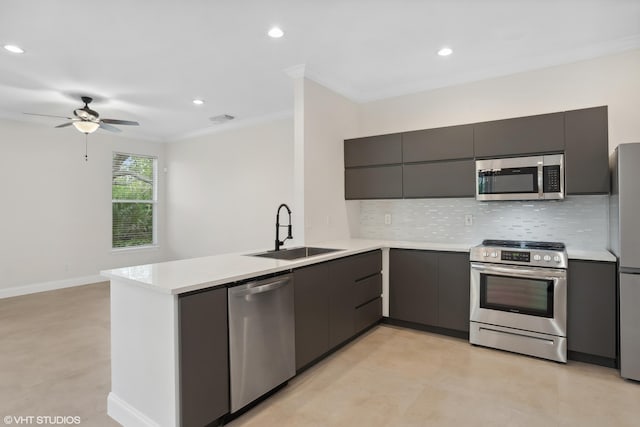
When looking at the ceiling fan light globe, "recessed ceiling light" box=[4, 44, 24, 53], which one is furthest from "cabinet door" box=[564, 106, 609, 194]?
the ceiling fan light globe

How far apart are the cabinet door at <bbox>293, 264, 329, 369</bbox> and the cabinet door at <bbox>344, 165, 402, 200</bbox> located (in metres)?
1.45

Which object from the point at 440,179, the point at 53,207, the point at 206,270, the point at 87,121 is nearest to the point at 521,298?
the point at 440,179

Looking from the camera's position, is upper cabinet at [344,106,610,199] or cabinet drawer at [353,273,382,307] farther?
cabinet drawer at [353,273,382,307]

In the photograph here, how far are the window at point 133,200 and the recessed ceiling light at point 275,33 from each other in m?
4.93

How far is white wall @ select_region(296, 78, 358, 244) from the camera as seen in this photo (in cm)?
361

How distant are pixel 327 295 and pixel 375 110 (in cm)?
258

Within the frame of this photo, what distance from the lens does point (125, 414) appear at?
206cm

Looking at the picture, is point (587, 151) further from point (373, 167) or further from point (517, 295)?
point (373, 167)

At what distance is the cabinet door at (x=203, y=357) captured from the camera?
179 centimetres

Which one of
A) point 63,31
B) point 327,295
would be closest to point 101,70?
point 63,31

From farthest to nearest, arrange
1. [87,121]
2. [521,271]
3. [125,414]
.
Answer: [87,121], [521,271], [125,414]

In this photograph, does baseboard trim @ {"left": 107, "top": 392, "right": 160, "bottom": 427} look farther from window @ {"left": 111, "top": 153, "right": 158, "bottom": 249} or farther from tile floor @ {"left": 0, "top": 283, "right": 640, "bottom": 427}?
window @ {"left": 111, "top": 153, "right": 158, "bottom": 249}

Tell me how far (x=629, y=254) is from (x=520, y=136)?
127 centimetres

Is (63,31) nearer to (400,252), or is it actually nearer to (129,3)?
(129,3)
